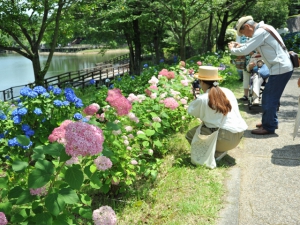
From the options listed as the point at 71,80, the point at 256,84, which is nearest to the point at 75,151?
the point at 256,84

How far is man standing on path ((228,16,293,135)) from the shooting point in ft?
13.5

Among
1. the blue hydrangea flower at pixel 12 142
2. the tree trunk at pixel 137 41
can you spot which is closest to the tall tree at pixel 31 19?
the blue hydrangea flower at pixel 12 142

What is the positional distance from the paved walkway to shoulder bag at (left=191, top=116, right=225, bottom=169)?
10.5 inches

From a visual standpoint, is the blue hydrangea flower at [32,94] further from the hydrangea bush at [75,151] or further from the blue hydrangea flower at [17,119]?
the blue hydrangea flower at [17,119]

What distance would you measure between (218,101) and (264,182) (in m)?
0.98

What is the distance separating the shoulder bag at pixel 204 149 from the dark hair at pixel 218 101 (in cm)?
26

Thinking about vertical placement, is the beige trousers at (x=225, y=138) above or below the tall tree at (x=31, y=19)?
below

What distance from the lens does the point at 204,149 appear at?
3492 mm

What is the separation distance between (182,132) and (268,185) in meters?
1.73

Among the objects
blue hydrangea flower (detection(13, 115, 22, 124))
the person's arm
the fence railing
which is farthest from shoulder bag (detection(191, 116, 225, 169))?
the fence railing

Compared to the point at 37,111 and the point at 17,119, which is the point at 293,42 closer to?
the point at 37,111

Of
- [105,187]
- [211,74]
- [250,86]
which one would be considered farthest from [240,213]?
[250,86]

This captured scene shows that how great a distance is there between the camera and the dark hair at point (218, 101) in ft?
10.9

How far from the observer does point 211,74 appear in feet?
11.5
